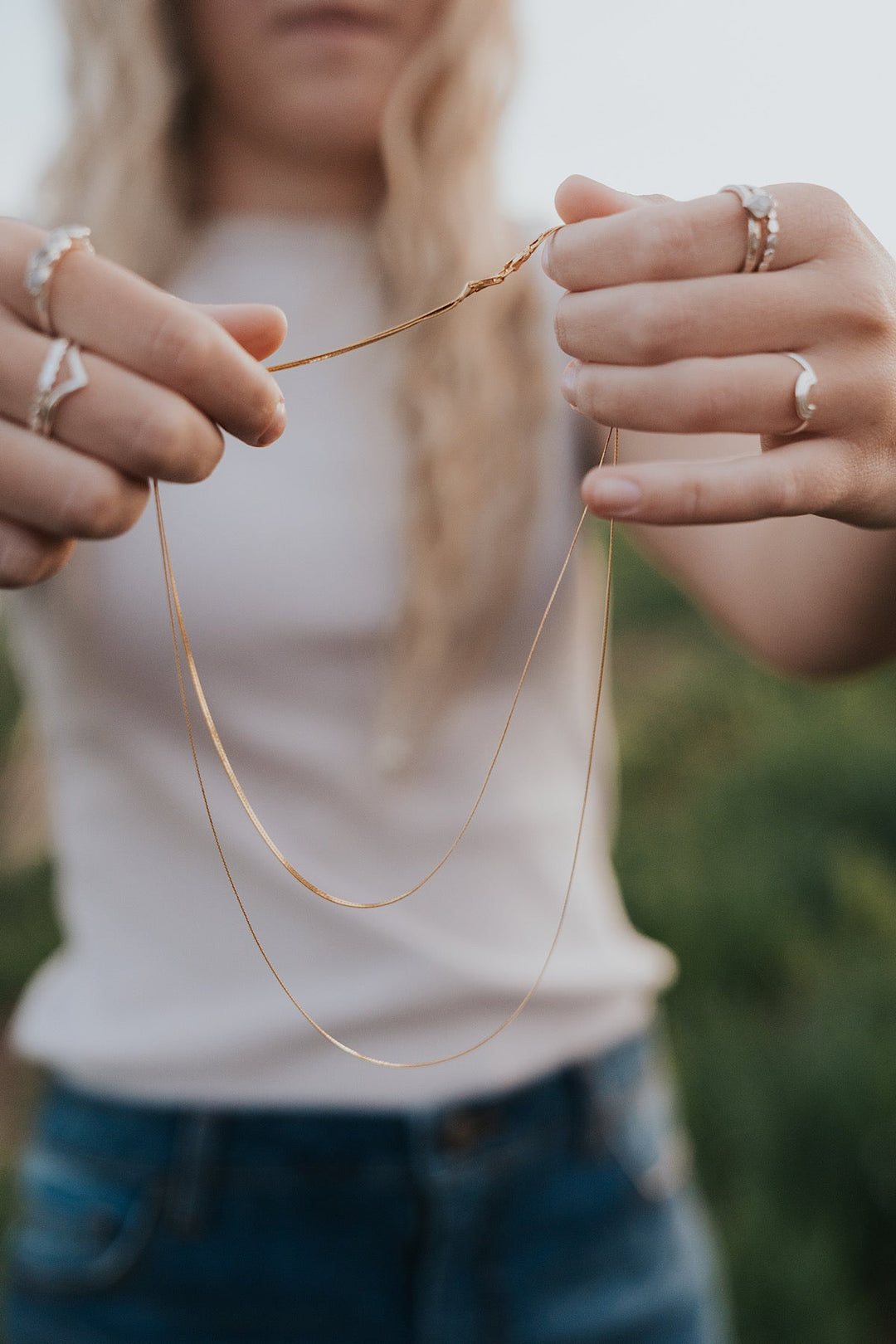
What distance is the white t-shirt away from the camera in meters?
1.27

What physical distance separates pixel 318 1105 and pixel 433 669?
20.9 inches

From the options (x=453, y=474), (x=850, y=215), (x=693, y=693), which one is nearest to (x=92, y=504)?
(x=850, y=215)

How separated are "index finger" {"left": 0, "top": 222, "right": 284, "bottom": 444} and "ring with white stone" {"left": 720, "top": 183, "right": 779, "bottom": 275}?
1.09ft

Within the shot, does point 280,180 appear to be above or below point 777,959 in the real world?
above

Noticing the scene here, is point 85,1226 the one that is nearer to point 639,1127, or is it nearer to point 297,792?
point 297,792

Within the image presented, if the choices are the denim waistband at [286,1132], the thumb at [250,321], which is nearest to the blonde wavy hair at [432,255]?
the denim waistband at [286,1132]

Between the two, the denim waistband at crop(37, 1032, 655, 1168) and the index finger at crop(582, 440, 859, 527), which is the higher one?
the index finger at crop(582, 440, 859, 527)

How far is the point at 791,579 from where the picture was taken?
115 centimetres

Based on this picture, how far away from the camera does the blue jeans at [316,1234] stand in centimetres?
123

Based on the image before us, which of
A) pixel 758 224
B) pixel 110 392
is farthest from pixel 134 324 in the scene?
pixel 758 224

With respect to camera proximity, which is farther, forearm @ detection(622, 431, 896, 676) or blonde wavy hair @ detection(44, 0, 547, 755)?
blonde wavy hair @ detection(44, 0, 547, 755)

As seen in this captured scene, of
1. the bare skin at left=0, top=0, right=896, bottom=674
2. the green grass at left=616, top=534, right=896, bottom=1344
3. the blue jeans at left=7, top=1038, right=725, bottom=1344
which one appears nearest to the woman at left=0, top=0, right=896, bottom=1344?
the blue jeans at left=7, top=1038, right=725, bottom=1344

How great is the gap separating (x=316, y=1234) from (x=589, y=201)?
112 centimetres

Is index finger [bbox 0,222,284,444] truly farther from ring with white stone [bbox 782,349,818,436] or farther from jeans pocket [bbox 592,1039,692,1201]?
jeans pocket [bbox 592,1039,692,1201]
